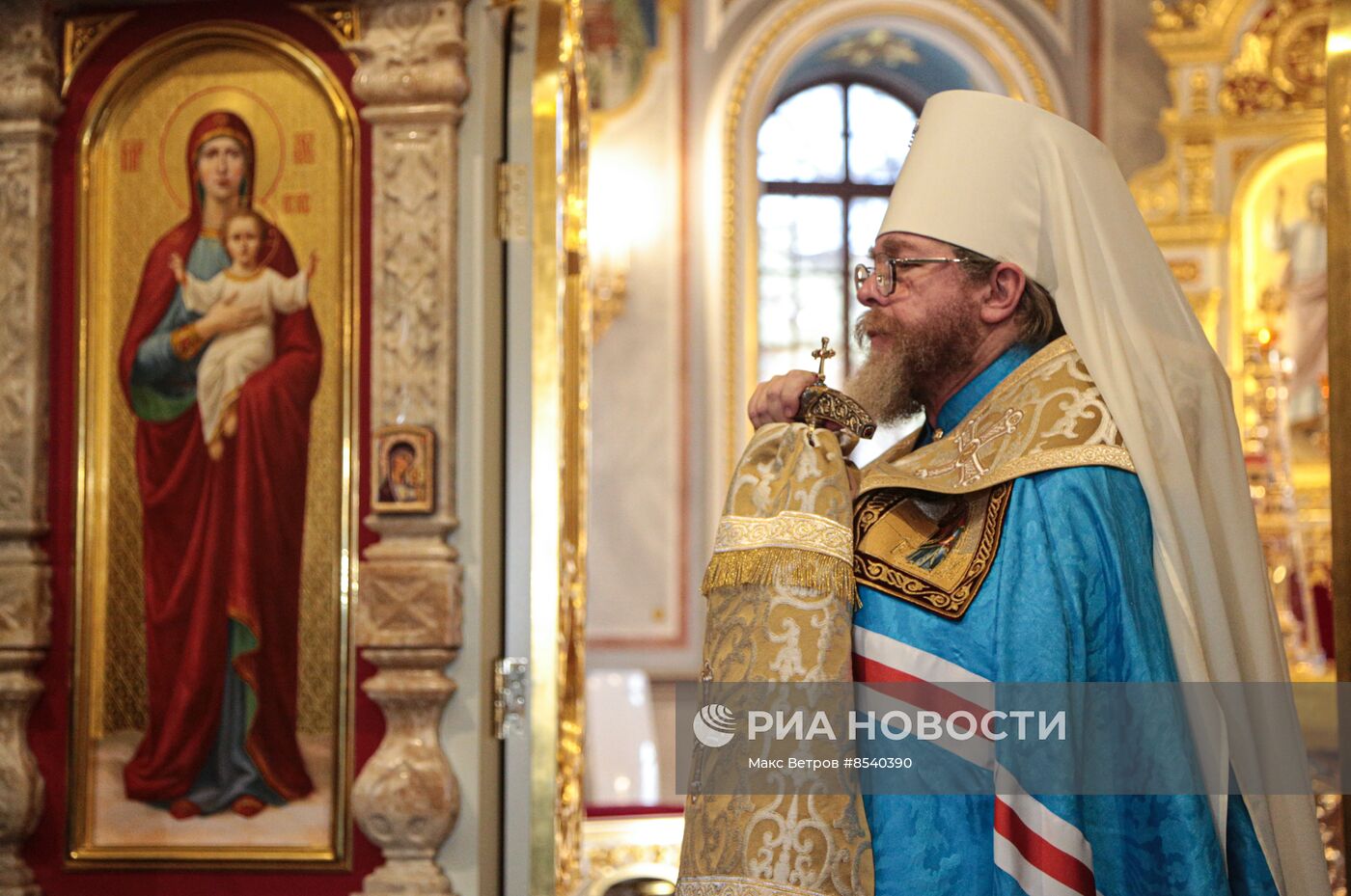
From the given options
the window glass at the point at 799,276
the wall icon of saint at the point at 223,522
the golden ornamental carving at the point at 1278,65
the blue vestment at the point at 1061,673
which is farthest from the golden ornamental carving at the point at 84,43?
the golden ornamental carving at the point at 1278,65

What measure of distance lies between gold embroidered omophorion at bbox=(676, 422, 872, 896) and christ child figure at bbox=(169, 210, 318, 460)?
4.58 feet

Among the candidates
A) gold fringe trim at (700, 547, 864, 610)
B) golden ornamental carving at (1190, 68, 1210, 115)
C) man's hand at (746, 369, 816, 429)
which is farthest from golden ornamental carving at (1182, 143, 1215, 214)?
gold fringe trim at (700, 547, 864, 610)

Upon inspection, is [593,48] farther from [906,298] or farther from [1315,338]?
[906,298]

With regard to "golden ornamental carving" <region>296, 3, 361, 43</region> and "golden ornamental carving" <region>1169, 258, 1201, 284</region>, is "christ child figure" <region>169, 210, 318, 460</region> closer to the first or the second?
"golden ornamental carving" <region>296, 3, 361, 43</region>

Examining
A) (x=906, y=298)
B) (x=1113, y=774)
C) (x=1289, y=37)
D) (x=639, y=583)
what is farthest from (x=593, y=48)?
(x=1113, y=774)

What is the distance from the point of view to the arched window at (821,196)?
29.2 feet

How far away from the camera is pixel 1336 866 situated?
4516 mm

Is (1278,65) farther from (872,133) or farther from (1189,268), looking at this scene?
(872,133)

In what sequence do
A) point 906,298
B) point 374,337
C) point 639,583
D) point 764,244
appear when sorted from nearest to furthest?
point 906,298
point 374,337
point 639,583
point 764,244

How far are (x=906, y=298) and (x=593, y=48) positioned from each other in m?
5.93

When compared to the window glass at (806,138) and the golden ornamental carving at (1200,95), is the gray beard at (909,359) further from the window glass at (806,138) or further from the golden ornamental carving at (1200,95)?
the window glass at (806,138)

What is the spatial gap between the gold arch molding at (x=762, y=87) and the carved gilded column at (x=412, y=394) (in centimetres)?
477

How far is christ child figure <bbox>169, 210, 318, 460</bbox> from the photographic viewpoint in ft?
10.6

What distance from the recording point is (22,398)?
3.24 meters
